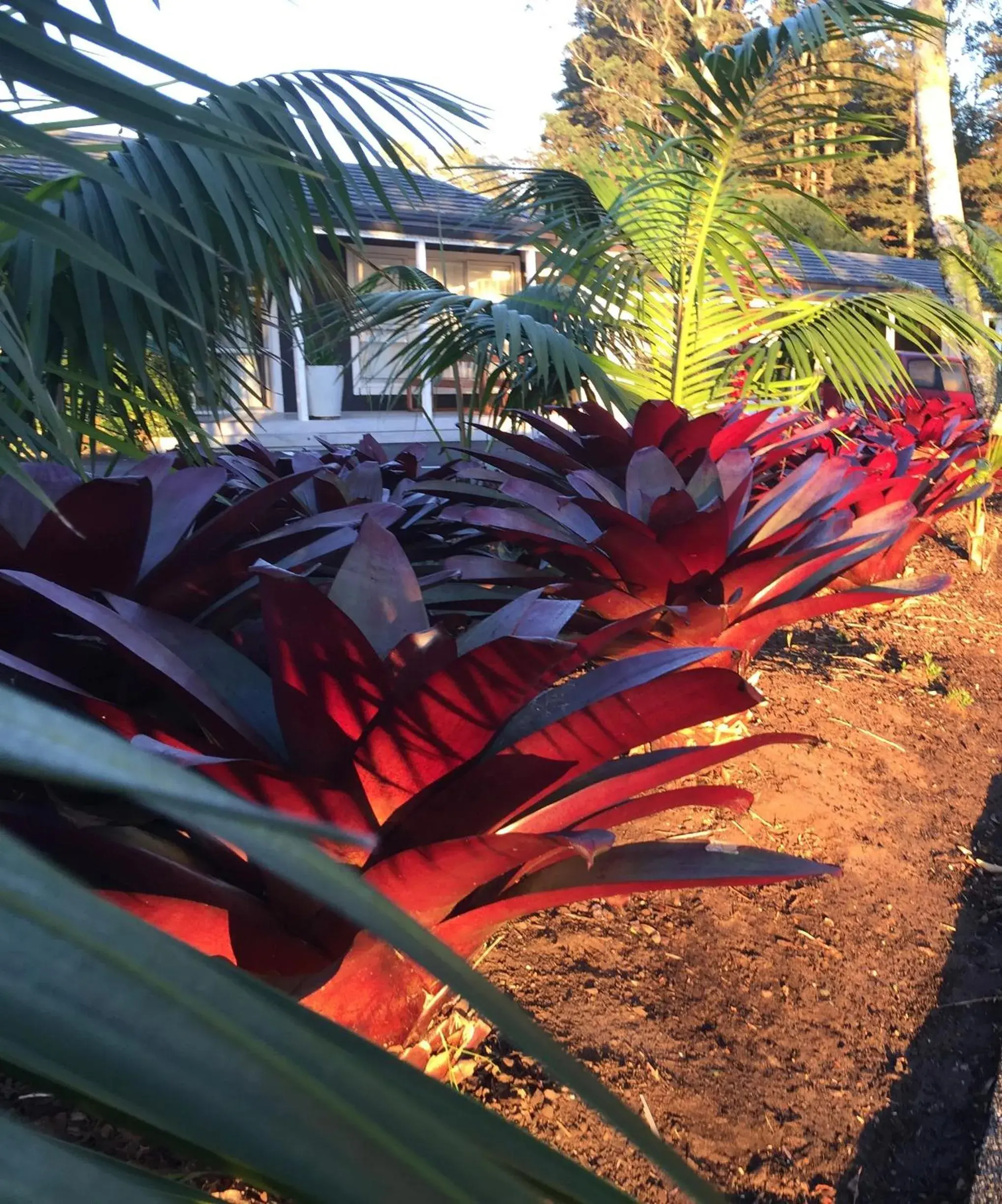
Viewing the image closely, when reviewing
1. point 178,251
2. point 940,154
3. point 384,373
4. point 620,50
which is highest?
point 620,50

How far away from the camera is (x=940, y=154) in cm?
778

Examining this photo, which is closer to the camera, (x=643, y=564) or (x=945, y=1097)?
(x=945, y=1097)

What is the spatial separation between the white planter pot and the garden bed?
11.3 meters

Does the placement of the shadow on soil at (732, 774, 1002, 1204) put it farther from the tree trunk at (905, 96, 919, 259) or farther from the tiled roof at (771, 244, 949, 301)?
the tree trunk at (905, 96, 919, 259)

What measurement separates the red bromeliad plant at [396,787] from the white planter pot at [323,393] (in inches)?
479

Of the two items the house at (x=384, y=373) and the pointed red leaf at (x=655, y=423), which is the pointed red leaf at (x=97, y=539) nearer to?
the pointed red leaf at (x=655, y=423)

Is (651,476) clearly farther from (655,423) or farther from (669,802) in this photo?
(669,802)

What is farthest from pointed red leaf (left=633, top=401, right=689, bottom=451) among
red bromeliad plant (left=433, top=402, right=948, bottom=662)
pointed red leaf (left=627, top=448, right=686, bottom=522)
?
pointed red leaf (left=627, top=448, right=686, bottom=522)

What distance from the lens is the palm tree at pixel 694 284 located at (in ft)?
10.1

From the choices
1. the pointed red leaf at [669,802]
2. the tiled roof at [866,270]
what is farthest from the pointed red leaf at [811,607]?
the tiled roof at [866,270]

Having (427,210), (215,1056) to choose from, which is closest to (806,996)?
(215,1056)

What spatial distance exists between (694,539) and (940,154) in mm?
8217

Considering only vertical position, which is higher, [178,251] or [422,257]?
[422,257]

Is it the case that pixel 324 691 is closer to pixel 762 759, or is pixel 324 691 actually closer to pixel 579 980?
pixel 579 980
